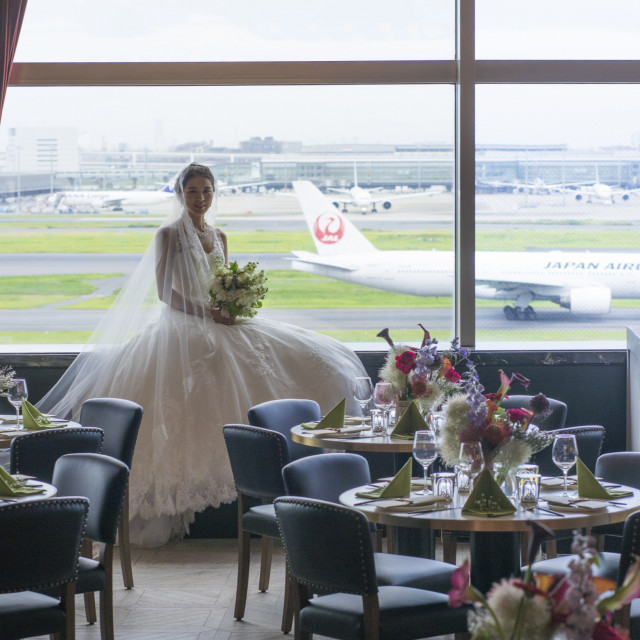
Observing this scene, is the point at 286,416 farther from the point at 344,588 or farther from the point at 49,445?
the point at 344,588

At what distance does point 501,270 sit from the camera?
6969 millimetres

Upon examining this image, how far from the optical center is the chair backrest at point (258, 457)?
175 inches

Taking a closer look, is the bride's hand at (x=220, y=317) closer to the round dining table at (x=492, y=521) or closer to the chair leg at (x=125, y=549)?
the chair leg at (x=125, y=549)

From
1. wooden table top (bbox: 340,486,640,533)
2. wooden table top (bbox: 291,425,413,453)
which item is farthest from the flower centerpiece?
wooden table top (bbox: 291,425,413,453)

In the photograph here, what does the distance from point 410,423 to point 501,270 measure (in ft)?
8.08

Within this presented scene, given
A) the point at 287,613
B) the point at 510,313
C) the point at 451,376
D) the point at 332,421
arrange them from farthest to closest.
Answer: the point at 510,313
the point at 332,421
the point at 451,376
the point at 287,613

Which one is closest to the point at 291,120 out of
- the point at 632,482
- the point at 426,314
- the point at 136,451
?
the point at 426,314

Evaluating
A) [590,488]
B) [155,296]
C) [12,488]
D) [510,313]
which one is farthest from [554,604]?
[510,313]

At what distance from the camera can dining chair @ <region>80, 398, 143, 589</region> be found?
510 centimetres

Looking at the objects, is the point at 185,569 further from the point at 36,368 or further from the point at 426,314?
the point at 426,314

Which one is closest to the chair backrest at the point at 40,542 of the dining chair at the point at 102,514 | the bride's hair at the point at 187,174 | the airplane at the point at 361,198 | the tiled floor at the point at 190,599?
the dining chair at the point at 102,514

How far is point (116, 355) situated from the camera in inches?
243

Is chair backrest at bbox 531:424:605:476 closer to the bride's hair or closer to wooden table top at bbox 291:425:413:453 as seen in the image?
wooden table top at bbox 291:425:413:453

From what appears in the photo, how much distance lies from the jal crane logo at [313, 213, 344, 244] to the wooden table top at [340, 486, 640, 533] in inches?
149
